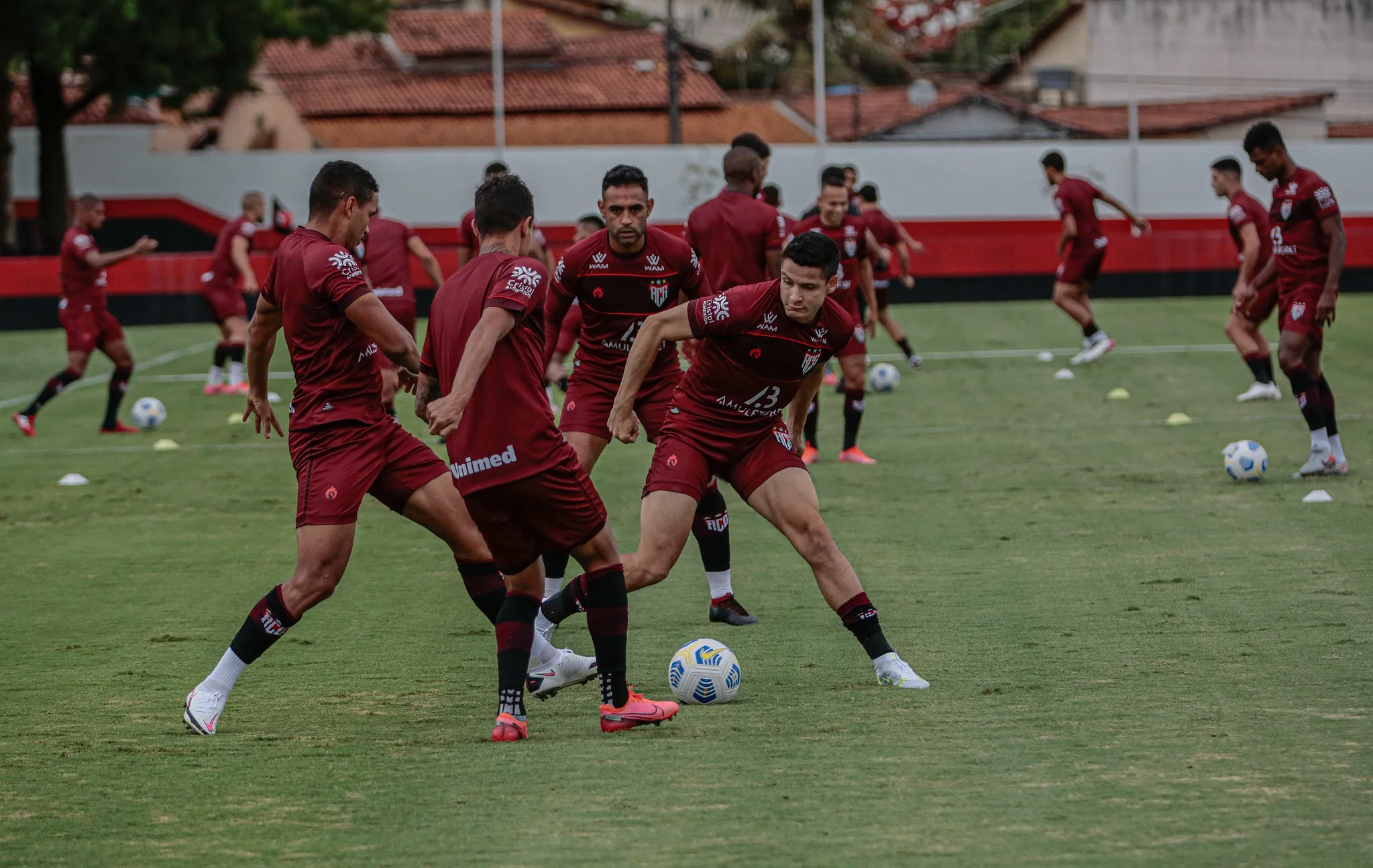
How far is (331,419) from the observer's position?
Answer: 6.36m

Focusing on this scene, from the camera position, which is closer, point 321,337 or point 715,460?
point 321,337

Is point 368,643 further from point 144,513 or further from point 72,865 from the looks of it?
point 144,513

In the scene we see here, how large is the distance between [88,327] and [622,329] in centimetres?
929

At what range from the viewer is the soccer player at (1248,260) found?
1533 cm

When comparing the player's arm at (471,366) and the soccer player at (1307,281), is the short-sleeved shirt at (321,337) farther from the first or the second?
the soccer player at (1307,281)

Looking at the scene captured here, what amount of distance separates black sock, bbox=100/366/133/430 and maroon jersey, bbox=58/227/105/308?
2.44 feet

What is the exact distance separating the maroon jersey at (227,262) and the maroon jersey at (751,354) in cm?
1196

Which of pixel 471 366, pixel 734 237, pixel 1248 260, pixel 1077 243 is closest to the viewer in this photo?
pixel 471 366

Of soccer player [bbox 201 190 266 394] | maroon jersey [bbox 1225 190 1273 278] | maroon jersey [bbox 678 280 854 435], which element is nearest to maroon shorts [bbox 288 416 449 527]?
maroon jersey [bbox 678 280 854 435]

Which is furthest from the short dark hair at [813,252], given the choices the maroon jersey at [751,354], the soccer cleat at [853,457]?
the soccer cleat at [853,457]

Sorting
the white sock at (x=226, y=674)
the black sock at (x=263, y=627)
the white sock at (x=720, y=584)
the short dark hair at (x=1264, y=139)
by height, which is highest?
the short dark hair at (x=1264, y=139)

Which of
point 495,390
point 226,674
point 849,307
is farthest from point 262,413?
point 849,307

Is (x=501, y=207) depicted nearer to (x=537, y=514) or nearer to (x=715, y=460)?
(x=537, y=514)

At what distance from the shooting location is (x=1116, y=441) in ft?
47.6
